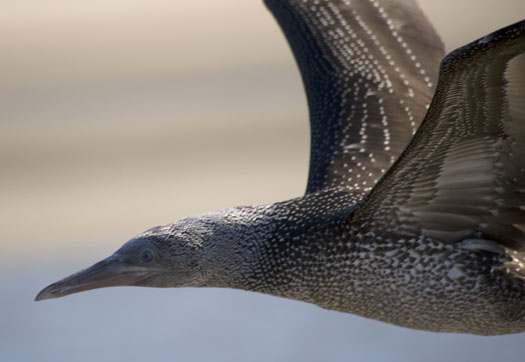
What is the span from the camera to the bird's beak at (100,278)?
358cm

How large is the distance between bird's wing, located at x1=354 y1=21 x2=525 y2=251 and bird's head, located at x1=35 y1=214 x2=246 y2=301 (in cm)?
47

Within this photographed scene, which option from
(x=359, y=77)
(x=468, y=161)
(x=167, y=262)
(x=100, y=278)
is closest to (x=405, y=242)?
(x=468, y=161)

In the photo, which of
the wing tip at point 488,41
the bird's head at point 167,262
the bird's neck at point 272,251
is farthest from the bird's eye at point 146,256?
the wing tip at point 488,41

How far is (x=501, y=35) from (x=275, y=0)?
2065mm

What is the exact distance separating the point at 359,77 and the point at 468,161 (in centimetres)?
124

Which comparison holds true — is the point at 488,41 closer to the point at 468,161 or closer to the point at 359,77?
the point at 468,161

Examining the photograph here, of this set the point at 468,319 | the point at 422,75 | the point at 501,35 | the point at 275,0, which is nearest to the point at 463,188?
the point at 468,319

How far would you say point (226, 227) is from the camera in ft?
12.0

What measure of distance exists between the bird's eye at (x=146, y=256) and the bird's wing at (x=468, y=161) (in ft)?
2.19

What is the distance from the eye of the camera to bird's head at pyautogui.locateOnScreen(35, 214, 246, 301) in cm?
359

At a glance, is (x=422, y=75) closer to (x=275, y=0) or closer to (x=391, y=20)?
(x=391, y=20)

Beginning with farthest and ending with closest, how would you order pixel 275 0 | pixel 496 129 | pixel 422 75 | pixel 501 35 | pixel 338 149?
pixel 275 0 → pixel 422 75 → pixel 338 149 → pixel 496 129 → pixel 501 35

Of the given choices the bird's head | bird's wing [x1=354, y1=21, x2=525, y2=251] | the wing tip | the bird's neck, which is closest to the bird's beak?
the bird's head

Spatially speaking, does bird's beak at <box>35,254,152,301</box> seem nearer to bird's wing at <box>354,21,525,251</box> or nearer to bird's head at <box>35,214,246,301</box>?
bird's head at <box>35,214,246,301</box>
